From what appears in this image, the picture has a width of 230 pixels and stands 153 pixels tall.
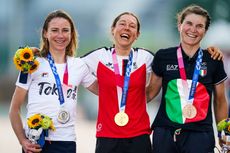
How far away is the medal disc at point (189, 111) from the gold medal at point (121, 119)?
50 cm

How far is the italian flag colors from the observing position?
18.9ft

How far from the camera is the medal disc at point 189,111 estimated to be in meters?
5.73

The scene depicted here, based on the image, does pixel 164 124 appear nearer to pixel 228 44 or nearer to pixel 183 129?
pixel 183 129

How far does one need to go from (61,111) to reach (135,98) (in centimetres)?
68

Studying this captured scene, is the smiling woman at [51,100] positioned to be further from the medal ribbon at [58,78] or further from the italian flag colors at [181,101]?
the italian flag colors at [181,101]

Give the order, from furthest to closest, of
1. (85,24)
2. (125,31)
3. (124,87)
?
1. (85,24)
2. (125,31)
3. (124,87)

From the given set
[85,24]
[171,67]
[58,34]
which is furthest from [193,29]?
[85,24]

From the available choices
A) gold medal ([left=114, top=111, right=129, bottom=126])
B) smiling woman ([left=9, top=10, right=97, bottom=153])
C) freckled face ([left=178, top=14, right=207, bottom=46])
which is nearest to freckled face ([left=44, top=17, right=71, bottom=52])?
smiling woman ([left=9, top=10, right=97, bottom=153])

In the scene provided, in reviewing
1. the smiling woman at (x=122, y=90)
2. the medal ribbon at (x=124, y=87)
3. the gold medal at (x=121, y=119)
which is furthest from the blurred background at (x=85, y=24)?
the gold medal at (x=121, y=119)

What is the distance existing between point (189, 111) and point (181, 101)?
0.38ft

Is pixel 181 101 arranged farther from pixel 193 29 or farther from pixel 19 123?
pixel 19 123

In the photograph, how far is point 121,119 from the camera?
5871mm

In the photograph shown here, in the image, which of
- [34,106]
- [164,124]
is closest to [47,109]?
[34,106]

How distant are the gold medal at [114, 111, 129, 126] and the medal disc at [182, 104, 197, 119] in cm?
50
